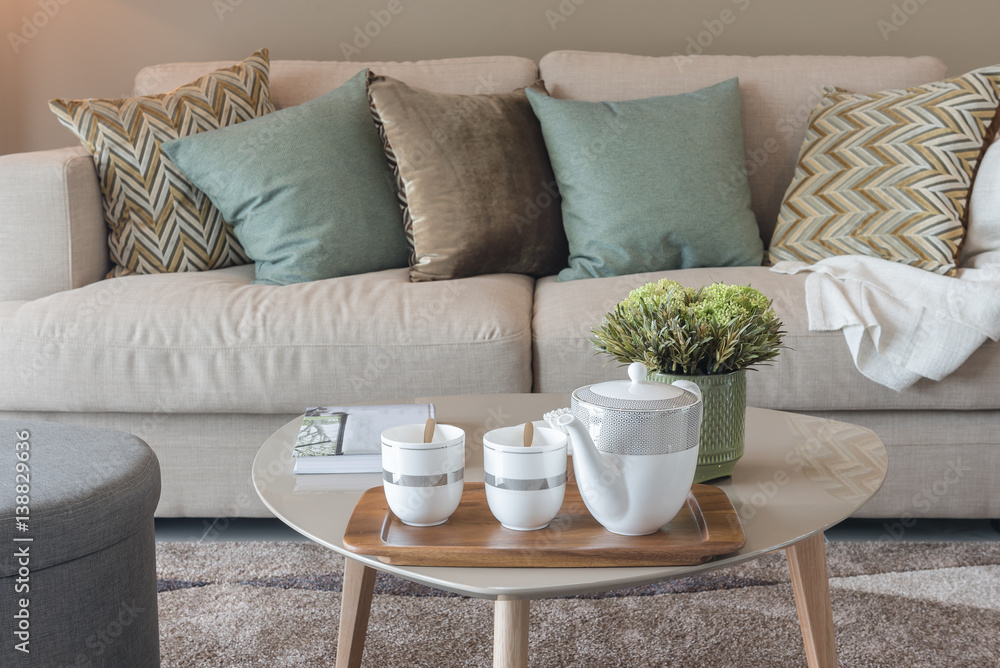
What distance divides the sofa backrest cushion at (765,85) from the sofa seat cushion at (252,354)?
0.90 meters

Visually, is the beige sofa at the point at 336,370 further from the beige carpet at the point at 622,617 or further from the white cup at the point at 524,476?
the white cup at the point at 524,476

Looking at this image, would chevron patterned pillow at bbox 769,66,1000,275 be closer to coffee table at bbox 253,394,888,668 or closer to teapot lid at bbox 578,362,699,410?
coffee table at bbox 253,394,888,668

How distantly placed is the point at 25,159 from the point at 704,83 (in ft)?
5.46

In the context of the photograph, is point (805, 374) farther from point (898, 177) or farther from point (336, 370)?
point (336, 370)

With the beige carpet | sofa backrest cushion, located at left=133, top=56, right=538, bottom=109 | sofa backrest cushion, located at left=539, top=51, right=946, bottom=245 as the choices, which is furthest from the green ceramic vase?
sofa backrest cushion, located at left=133, top=56, right=538, bottom=109

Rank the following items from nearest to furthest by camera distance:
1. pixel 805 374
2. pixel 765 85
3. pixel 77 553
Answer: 1. pixel 77 553
2. pixel 805 374
3. pixel 765 85

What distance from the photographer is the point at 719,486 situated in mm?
954

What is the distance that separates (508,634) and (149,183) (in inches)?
65.2

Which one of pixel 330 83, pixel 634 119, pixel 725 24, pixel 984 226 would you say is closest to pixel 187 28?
pixel 330 83

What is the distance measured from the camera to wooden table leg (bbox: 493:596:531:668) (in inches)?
30.7

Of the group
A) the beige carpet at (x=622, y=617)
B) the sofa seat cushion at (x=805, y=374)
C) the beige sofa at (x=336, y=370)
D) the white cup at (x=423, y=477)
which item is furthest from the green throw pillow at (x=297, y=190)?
the white cup at (x=423, y=477)

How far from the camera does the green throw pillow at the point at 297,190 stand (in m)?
1.99

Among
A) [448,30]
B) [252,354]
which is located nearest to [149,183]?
[252,354]

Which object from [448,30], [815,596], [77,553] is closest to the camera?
[77,553]
